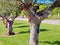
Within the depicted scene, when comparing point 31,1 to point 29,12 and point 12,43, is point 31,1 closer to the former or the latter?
point 29,12

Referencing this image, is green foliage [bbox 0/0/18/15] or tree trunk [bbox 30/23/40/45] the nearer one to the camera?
green foliage [bbox 0/0/18/15]

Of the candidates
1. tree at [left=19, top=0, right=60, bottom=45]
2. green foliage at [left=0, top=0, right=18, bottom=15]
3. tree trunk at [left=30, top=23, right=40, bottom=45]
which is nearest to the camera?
green foliage at [left=0, top=0, right=18, bottom=15]

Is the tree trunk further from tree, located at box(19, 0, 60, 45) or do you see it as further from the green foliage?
the green foliage

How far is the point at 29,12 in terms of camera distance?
11.6 m

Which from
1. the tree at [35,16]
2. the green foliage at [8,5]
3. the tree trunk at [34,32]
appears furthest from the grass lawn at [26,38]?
the green foliage at [8,5]

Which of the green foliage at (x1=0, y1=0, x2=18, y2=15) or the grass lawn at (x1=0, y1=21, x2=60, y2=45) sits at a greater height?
the green foliage at (x1=0, y1=0, x2=18, y2=15)

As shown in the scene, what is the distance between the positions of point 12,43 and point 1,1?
→ 6.11 meters

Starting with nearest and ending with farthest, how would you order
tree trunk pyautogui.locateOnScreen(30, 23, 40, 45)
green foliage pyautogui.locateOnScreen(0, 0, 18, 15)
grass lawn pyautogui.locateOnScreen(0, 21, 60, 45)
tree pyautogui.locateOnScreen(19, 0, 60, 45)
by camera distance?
green foliage pyautogui.locateOnScreen(0, 0, 18, 15) < tree pyautogui.locateOnScreen(19, 0, 60, 45) < tree trunk pyautogui.locateOnScreen(30, 23, 40, 45) < grass lawn pyautogui.locateOnScreen(0, 21, 60, 45)

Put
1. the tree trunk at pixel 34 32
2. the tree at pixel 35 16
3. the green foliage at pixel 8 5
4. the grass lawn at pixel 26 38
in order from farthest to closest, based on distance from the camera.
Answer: the grass lawn at pixel 26 38, the tree trunk at pixel 34 32, the tree at pixel 35 16, the green foliage at pixel 8 5

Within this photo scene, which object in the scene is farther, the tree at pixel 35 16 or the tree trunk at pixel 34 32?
the tree trunk at pixel 34 32

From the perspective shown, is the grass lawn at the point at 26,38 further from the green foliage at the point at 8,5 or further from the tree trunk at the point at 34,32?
the green foliage at the point at 8,5

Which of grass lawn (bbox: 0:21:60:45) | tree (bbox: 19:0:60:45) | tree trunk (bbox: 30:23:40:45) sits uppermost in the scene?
tree (bbox: 19:0:60:45)

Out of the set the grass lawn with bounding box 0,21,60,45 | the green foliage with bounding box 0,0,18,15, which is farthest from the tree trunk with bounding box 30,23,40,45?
the grass lawn with bounding box 0,21,60,45

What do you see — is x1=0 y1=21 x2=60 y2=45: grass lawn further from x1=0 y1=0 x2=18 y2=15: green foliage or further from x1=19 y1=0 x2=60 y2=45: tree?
x1=0 y1=0 x2=18 y2=15: green foliage
